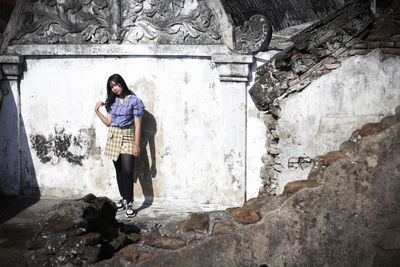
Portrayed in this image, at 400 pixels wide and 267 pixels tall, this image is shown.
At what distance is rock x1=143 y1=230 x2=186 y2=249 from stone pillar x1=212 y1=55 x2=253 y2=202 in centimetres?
362

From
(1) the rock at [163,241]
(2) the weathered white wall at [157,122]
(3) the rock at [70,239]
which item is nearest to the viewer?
(1) the rock at [163,241]

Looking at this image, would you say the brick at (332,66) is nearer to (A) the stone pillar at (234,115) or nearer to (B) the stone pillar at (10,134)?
(A) the stone pillar at (234,115)

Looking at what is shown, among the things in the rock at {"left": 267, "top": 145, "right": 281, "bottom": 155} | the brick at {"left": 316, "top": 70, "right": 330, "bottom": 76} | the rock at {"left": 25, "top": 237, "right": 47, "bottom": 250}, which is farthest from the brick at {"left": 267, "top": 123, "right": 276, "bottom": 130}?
the rock at {"left": 25, "top": 237, "right": 47, "bottom": 250}

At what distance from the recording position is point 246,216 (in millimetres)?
3031

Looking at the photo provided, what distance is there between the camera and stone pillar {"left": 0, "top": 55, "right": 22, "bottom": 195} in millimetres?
7270

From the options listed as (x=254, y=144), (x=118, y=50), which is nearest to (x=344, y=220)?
(x=254, y=144)

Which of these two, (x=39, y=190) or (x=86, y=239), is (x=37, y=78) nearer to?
(x=39, y=190)

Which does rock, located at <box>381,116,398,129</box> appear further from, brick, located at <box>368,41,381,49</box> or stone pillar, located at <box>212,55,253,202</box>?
stone pillar, located at <box>212,55,253,202</box>

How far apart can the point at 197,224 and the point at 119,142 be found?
3474 millimetres

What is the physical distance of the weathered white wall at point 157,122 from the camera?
6.79 metres

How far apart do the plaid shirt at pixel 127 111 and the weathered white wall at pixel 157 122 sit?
1.75 feet

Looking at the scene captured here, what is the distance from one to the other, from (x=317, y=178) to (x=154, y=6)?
15.3ft

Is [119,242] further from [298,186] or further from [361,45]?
[361,45]

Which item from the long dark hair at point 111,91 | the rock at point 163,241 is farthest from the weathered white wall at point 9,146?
the rock at point 163,241
